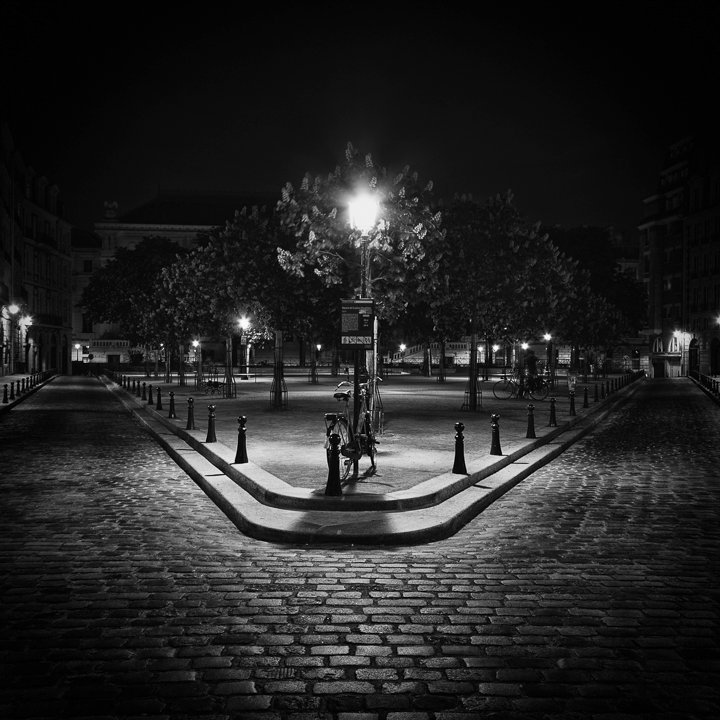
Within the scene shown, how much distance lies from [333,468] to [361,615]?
4.03 m

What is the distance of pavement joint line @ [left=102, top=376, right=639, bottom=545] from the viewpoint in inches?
321

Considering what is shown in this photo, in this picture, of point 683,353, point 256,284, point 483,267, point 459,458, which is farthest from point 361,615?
point 683,353

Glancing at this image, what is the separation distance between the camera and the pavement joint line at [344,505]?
8148mm

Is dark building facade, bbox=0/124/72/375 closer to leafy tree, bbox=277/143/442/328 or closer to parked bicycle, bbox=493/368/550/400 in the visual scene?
parked bicycle, bbox=493/368/550/400

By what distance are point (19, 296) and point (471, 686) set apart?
6592cm

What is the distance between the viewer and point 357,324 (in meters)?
12.5

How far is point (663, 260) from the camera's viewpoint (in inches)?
3236

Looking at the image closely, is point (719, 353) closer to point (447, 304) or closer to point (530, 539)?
point (447, 304)

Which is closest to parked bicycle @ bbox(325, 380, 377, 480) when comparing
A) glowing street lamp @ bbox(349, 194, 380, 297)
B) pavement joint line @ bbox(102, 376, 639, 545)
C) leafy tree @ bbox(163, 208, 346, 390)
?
pavement joint line @ bbox(102, 376, 639, 545)

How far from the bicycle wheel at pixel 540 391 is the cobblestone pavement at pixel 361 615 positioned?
2231cm

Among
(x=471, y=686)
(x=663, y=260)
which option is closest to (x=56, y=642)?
(x=471, y=686)

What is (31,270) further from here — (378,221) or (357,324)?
(357,324)

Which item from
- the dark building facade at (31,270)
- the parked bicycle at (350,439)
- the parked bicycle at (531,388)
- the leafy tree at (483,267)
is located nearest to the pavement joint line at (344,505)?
the parked bicycle at (350,439)

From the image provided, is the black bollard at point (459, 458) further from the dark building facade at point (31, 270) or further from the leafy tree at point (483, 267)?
the dark building facade at point (31, 270)
